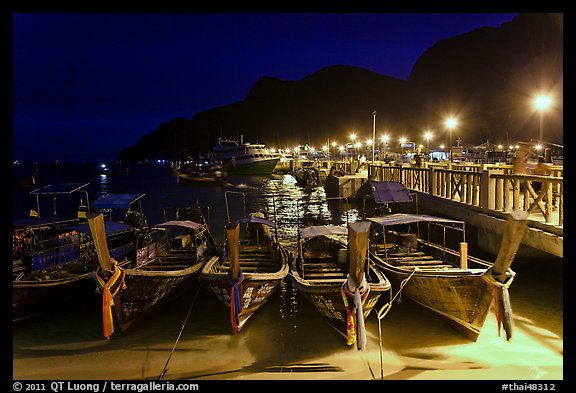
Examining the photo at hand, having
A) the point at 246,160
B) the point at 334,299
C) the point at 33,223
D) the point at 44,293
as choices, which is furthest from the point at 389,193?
the point at 246,160

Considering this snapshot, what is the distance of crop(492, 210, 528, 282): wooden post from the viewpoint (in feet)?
22.2

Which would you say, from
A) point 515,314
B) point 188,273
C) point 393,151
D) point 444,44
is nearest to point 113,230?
point 188,273

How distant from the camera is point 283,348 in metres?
8.75

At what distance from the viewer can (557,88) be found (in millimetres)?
70000

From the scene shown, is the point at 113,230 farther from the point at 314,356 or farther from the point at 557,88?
the point at 557,88

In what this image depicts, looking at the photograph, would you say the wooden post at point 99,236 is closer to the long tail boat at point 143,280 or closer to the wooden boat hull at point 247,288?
the long tail boat at point 143,280

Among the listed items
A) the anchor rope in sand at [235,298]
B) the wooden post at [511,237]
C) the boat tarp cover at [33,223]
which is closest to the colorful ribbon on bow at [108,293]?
the anchor rope in sand at [235,298]

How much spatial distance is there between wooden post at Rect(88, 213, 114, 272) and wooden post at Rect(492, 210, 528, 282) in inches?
297

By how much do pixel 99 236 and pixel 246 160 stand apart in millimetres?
71950

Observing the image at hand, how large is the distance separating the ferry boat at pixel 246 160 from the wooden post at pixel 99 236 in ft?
232

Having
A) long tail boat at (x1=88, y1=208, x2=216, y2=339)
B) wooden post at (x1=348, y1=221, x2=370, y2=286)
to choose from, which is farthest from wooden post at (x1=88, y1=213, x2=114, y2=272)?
wooden post at (x1=348, y1=221, x2=370, y2=286)

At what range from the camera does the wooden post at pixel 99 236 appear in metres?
7.81

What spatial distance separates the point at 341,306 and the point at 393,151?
201 ft

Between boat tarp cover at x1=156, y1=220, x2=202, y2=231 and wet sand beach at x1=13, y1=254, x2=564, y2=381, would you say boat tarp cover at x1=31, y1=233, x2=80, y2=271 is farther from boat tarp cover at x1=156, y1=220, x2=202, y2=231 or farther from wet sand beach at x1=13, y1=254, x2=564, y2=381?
boat tarp cover at x1=156, y1=220, x2=202, y2=231
